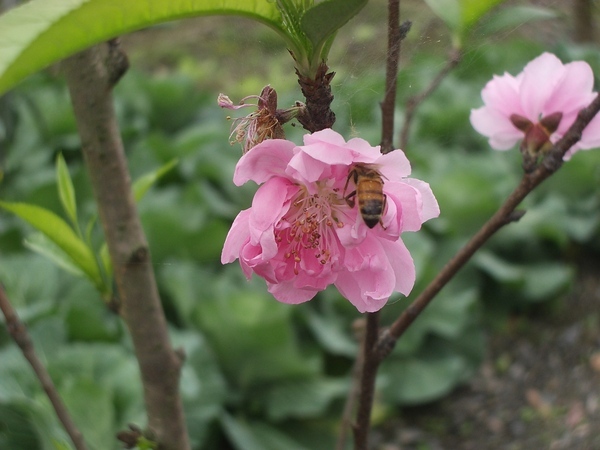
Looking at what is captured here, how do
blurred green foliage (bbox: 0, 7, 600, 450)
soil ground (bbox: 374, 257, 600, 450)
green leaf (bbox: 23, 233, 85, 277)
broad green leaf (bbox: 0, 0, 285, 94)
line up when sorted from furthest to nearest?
soil ground (bbox: 374, 257, 600, 450), blurred green foliage (bbox: 0, 7, 600, 450), green leaf (bbox: 23, 233, 85, 277), broad green leaf (bbox: 0, 0, 285, 94)

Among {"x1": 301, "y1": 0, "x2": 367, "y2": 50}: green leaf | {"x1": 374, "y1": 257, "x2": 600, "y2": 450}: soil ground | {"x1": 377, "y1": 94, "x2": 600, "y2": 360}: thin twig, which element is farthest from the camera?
{"x1": 374, "y1": 257, "x2": 600, "y2": 450}: soil ground

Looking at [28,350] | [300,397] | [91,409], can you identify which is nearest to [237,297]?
[300,397]

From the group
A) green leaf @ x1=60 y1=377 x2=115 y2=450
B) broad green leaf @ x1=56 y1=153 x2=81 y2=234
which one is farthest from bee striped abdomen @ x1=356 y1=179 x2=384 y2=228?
green leaf @ x1=60 y1=377 x2=115 y2=450

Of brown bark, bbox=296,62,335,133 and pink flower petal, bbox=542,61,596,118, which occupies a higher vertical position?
pink flower petal, bbox=542,61,596,118

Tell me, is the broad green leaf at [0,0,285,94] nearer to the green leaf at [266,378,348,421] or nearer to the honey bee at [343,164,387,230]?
the honey bee at [343,164,387,230]

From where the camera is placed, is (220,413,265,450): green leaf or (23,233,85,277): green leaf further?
(220,413,265,450): green leaf

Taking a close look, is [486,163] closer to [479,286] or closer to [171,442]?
[479,286]

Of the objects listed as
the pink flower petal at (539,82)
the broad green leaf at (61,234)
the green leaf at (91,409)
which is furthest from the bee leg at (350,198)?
the green leaf at (91,409)
